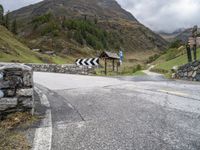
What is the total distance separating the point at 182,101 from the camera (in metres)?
7.47

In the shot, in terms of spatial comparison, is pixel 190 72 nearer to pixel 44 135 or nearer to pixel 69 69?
pixel 69 69

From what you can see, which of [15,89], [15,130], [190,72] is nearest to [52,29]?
[190,72]

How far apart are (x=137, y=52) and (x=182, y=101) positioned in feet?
543

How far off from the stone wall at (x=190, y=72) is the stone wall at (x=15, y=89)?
1286 centimetres

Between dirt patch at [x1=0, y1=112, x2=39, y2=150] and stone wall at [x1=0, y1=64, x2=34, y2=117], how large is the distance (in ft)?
0.52

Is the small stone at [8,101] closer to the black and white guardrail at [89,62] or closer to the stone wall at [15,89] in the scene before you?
the stone wall at [15,89]

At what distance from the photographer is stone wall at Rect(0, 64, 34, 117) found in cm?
527

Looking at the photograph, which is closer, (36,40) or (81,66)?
(81,66)

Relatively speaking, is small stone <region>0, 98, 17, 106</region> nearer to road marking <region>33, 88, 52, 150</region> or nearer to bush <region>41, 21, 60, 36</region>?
road marking <region>33, 88, 52, 150</region>

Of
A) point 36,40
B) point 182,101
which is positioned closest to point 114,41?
point 36,40

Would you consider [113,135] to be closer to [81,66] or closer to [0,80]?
[0,80]

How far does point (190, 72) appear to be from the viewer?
17.3 meters

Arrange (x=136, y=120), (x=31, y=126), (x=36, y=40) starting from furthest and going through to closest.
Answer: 1. (x=36, y=40)
2. (x=136, y=120)
3. (x=31, y=126)

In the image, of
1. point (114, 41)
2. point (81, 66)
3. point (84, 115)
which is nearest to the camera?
point (84, 115)
